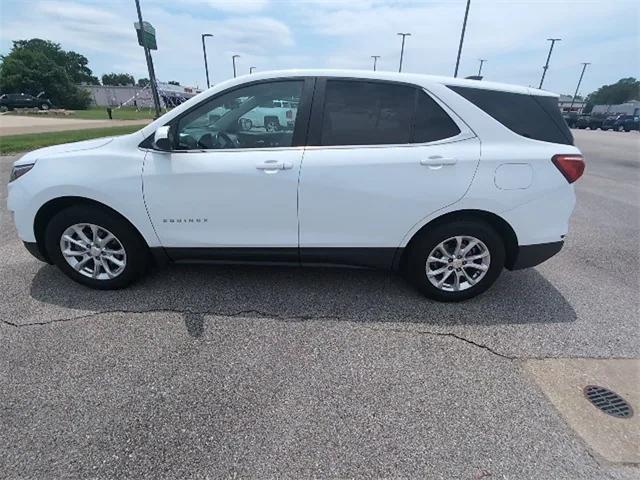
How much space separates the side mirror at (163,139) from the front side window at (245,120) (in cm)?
8

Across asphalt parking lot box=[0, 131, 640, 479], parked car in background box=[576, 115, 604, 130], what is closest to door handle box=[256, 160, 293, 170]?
asphalt parking lot box=[0, 131, 640, 479]

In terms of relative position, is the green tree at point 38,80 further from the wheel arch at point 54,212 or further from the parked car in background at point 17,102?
the wheel arch at point 54,212

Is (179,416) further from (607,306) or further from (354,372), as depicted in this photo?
(607,306)

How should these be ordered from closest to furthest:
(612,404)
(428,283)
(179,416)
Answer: (179,416), (612,404), (428,283)

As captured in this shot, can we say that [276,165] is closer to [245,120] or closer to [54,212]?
[245,120]

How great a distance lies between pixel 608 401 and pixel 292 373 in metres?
1.95

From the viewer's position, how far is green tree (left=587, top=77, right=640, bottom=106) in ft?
282

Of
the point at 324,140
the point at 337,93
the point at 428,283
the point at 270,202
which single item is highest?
the point at 337,93

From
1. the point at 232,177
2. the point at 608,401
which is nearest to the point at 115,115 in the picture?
the point at 232,177

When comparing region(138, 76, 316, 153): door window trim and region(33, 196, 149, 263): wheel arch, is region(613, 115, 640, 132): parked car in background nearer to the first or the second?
region(138, 76, 316, 153): door window trim

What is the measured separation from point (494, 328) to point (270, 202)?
2.03m

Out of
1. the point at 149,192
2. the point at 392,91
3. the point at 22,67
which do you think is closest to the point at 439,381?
the point at 392,91

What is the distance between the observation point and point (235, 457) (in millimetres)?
1871

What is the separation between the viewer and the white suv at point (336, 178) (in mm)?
2867
